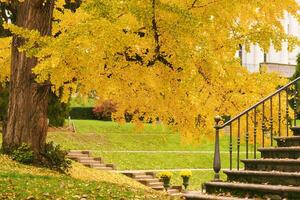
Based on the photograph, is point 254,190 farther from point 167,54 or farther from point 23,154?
point 23,154

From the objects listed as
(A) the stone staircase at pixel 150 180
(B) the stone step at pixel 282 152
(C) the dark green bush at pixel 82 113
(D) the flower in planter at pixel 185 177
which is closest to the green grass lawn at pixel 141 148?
(A) the stone staircase at pixel 150 180

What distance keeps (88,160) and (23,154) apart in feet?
28.3

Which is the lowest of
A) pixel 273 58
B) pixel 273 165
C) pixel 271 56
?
pixel 273 165

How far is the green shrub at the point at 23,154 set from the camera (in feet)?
49.6

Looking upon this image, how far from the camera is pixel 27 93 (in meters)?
15.4

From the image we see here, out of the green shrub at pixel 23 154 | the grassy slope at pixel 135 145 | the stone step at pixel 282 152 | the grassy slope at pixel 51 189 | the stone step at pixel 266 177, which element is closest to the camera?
the stone step at pixel 266 177

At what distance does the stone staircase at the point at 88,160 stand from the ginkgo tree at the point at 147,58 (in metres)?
6.46

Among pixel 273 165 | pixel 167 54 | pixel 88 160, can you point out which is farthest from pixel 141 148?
pixel 273 165

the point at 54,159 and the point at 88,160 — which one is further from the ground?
the point at 54,159

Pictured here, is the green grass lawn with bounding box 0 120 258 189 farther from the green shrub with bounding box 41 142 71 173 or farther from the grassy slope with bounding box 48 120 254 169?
the green shrub with bounding box 41 142 71 173

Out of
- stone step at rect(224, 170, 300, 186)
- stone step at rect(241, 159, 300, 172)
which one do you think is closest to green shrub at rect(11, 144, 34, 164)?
stone step at rect(224, 170, 300, 186)

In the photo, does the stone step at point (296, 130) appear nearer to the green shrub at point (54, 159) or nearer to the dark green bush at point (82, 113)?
the green shrub at point (54, 159)

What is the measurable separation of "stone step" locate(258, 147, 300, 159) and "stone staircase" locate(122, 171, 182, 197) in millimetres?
10587

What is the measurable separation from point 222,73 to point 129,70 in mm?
2089
